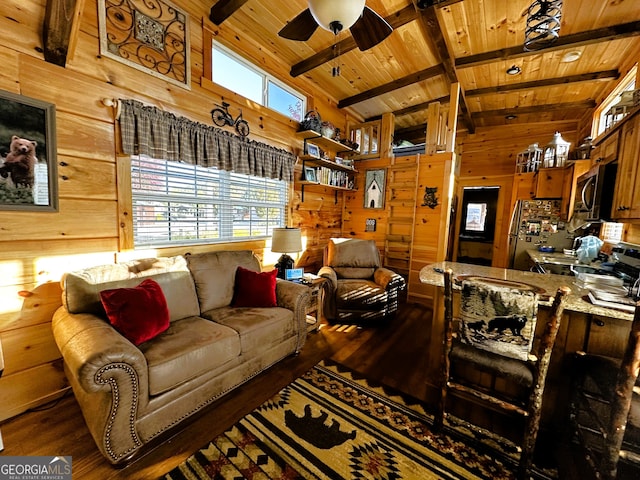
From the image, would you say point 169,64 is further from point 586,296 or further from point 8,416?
point 586,296

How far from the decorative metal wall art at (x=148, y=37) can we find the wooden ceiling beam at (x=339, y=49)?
138cm

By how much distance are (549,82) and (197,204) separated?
4762 millimetres

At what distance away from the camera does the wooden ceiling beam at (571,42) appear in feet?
7.72

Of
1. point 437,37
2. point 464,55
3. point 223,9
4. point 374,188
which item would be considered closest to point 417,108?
point 464,55

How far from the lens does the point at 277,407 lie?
1.74m

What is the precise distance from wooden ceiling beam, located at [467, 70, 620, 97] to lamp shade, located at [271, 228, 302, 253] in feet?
11.7

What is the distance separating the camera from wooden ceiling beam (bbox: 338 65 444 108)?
325 centimetres

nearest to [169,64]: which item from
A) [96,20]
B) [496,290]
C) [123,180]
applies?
[96,20]

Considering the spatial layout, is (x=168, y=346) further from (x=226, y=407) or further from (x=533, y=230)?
(x=533, y=230)

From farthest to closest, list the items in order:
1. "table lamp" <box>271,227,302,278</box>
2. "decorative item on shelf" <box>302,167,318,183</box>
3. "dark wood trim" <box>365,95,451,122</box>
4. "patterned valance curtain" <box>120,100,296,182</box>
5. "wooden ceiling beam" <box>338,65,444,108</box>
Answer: "dark wood trim" <box>365,95,451,122</box>
"decorative item on shelf" <box>302,167,318,183</box>
"wooden ceiling beam" <box>338,65,444,108</box>
"table lamp" <box>271,227,302,278</box>
"patterned valance curtain" <box>120,100,296,182</box>

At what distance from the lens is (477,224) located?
581cm

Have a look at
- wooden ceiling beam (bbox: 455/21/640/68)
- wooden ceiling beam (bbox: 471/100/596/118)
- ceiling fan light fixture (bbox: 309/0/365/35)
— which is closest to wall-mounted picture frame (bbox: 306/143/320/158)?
wooden ceiling beam (bbox: 455/21/640/68)

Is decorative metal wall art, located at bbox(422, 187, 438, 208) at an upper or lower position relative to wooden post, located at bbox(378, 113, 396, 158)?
lower

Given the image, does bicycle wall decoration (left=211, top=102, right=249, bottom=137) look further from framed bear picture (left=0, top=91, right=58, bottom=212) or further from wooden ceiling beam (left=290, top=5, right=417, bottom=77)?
framed bear picture (left=0, top=91, right=58, bottom=212)
